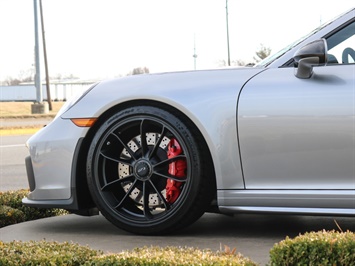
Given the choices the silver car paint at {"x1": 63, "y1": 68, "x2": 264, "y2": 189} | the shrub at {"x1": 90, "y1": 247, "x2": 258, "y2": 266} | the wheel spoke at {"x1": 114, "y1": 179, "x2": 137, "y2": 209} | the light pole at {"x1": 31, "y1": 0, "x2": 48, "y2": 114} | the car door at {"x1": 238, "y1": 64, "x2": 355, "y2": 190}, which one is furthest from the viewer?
the light pole at {"x1": 31, "y1": 0, "x2": 48, "y2": 114}

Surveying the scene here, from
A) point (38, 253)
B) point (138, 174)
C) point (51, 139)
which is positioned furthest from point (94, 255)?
point (51, 139)

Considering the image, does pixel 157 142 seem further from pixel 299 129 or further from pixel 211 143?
pixel 299 129

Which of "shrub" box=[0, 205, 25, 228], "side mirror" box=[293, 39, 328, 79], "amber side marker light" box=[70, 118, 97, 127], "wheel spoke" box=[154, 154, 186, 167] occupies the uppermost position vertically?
"side mirror" box=[293, 39, 328, 79]

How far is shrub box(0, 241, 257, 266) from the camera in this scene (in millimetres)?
3379

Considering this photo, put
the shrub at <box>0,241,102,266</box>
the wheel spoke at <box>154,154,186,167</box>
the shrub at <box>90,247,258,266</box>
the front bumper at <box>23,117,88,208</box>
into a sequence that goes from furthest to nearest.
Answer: the front bumper at <box>23,117,88,208</box>
the wheel spoke at <box>154,154,186,167</box>
the shrub at <box>0,241,102,266</box>
the shrub at <box>90,247,258,266</box>

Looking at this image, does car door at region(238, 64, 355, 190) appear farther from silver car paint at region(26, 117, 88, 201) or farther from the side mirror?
silver car paint at region(26, 117, 88, 201)

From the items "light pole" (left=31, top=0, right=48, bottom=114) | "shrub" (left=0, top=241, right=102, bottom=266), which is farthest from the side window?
"light pole" (left=31, top=0, right=48, bottom=114)

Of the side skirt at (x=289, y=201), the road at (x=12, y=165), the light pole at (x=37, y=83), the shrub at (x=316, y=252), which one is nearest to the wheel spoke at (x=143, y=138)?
the side skirt at (x=289, y=201)

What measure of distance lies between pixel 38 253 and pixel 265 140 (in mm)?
1763

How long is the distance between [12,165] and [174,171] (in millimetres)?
8085

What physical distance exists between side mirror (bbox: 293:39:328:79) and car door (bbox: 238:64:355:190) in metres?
0.05

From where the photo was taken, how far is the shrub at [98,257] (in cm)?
338

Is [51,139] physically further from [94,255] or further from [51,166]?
[94,255]

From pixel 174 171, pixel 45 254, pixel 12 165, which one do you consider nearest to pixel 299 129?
pixel 174 171
